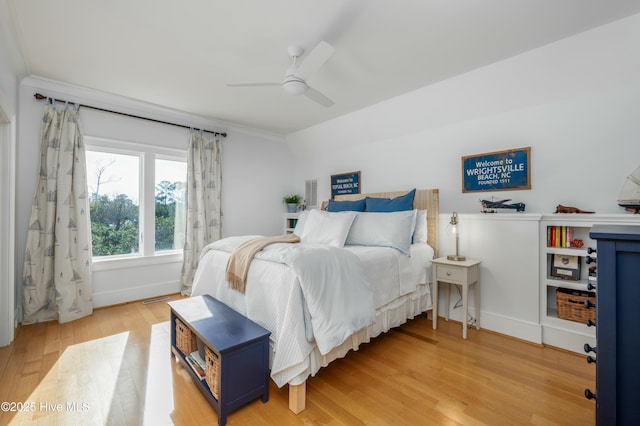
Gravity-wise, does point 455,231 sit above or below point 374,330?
above

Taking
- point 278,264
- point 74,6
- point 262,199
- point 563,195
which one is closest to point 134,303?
point 262,199

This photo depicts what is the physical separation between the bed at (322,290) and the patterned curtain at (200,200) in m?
1.30

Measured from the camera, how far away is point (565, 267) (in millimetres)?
2430

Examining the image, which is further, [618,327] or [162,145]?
[162,145]

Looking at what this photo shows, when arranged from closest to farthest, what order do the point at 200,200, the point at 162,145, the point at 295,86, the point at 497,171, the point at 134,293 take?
the point at 295,86
the point at 497,171
the point at 134,293
the point at 162,145
the point at 200,200

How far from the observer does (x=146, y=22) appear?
6.84 ft

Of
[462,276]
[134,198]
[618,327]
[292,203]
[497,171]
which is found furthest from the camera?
[292,203]

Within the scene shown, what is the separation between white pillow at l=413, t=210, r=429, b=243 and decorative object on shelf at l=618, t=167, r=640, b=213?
1.51m

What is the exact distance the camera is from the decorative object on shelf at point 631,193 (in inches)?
84.3

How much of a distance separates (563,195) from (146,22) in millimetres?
3708

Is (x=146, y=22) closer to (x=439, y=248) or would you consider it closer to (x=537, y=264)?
(x=439, y=248)

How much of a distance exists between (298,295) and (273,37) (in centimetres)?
197

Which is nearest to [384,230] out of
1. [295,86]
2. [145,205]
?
[295,86]

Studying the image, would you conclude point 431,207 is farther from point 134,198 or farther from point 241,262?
point 134,198
